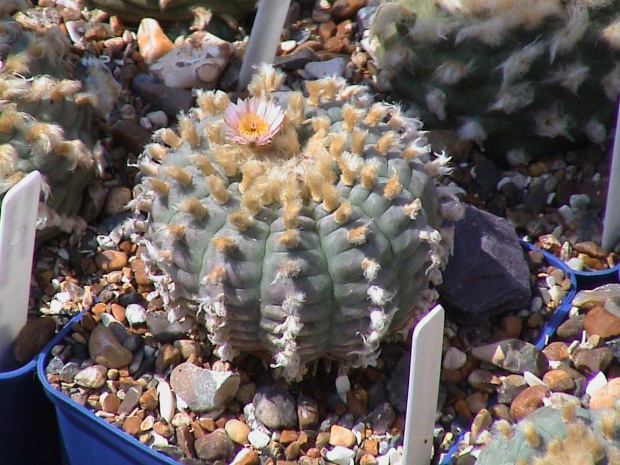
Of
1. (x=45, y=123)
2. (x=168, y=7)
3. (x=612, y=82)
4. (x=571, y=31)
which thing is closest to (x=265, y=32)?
(x=168, y=7)

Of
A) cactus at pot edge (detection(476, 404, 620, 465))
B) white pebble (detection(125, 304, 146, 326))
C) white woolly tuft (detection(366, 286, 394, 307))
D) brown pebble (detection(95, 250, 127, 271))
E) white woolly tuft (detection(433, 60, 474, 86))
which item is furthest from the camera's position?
white woolly tuft (detection(433, 60, 474, 86))

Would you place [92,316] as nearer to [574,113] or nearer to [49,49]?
[49,49]

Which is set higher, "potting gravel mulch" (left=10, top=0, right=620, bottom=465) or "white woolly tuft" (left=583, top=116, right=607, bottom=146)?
"white woolly tuft" (left=583, top=116, right=607, bottom=146)

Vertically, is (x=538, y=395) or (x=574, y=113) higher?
(x=574, y=113)

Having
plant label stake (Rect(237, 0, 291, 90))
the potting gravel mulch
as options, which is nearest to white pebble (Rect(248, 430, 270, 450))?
the potting gravel mulch

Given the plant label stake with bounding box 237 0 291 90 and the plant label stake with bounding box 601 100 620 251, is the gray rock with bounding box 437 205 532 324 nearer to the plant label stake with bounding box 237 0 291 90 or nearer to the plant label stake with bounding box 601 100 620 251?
the plant label stake with bounding box 601 100 620 251

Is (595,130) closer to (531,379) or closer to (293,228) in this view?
(531,379)

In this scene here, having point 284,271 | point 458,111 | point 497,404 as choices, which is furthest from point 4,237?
point 458,111
